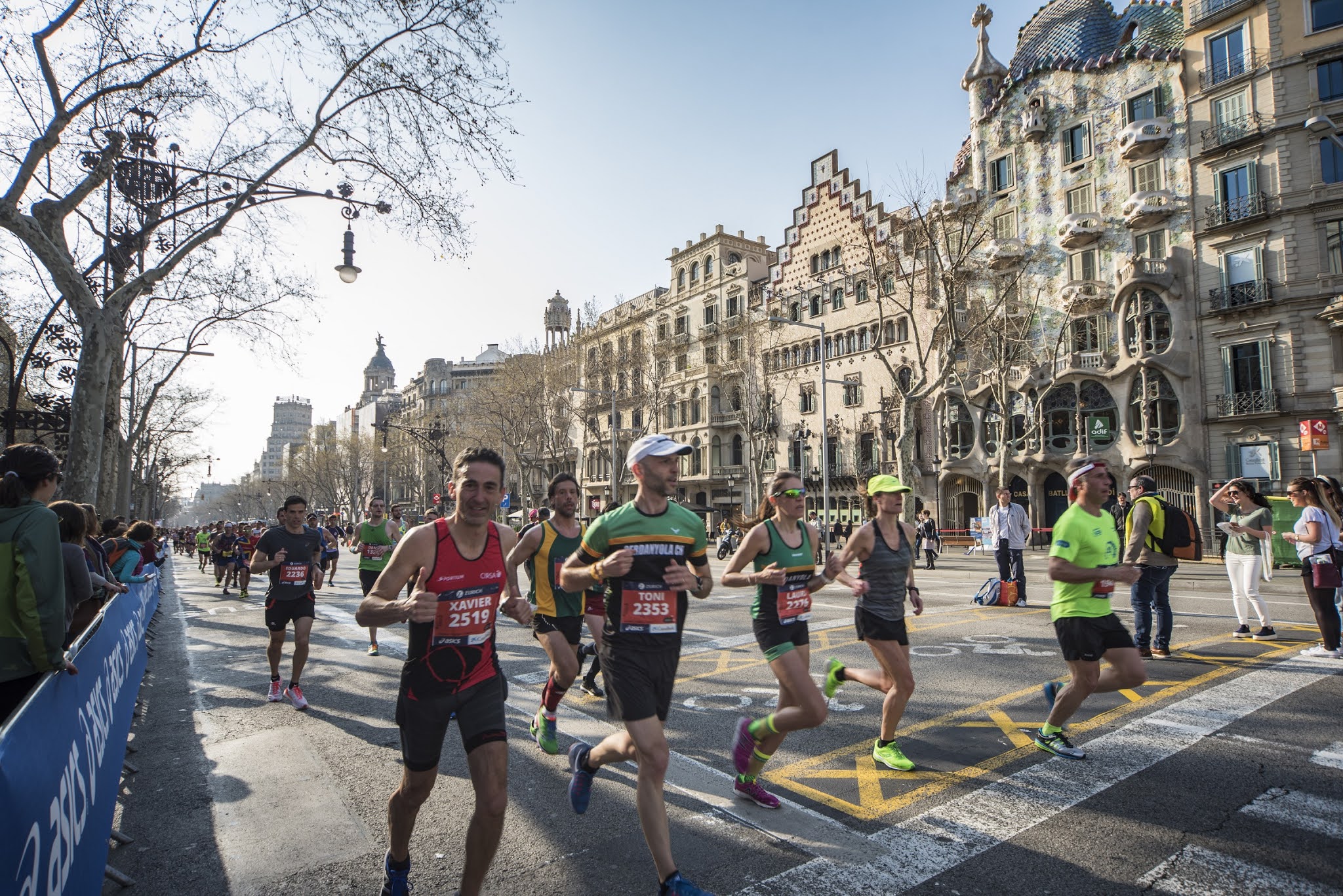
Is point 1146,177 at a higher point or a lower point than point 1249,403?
higher

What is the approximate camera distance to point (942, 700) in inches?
261

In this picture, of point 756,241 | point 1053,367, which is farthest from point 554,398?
point 1053,367

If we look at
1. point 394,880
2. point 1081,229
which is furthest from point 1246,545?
point 1081,229

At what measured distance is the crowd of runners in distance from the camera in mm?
3270

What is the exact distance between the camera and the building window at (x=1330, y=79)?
2480cm

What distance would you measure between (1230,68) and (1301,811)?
32371 mm

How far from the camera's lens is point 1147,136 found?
28.7 metres

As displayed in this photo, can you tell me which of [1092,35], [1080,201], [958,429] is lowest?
[958,429]

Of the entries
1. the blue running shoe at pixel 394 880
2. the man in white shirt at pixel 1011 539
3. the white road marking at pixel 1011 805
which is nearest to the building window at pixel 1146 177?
the man in white shirt at pixel 1011 539

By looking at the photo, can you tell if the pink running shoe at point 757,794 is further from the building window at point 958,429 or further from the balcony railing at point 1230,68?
the balcony railing at point 1230,68

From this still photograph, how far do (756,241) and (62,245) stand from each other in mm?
41653

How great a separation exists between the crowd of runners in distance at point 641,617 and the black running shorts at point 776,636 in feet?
0.03

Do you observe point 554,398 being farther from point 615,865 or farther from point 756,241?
point 615,865

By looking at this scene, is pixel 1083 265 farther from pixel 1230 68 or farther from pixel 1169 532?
pixel 1169 532
